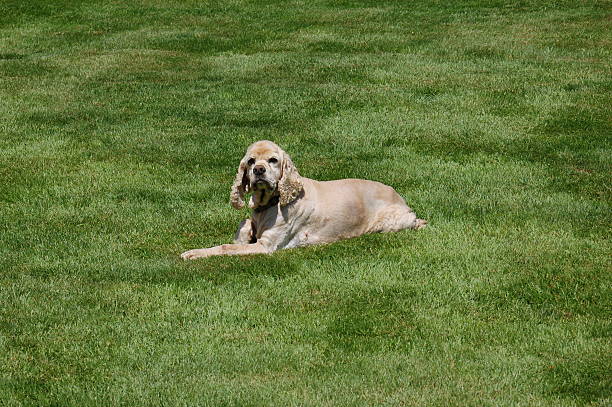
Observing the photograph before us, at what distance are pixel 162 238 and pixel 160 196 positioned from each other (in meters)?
1.90

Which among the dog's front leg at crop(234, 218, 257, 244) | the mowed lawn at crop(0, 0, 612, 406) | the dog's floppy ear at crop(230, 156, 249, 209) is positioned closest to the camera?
the mowed lawn at crop(0, 0, 612, 406)

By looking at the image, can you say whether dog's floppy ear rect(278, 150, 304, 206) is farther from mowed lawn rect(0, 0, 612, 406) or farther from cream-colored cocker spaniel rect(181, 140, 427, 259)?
mowed lawn rect(0, 0, 612, 406)

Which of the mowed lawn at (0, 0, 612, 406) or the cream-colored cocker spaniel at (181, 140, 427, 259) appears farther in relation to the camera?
the cream-colored cocker spaniel at (181, 140, 427, 259)

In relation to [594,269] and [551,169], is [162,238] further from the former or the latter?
[551,169]

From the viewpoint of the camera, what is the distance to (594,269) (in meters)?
9.84

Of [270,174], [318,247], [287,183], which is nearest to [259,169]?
[270,174]

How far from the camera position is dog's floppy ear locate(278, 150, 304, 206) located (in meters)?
10.4

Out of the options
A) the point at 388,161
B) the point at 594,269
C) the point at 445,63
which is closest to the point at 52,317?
the point at 594,269

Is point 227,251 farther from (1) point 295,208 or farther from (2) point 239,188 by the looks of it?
(1) point 295,208

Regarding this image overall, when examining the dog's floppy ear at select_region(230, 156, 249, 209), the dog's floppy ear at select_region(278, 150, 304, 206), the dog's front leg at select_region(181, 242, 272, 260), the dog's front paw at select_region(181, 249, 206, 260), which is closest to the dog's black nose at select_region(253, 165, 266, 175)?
the dog's floppy ear at select_region(278, 150, 304, 206)

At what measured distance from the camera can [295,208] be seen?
10.7 m

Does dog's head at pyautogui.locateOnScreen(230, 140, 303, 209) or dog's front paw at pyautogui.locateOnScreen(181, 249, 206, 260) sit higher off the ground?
dog's head at pyautogui.locateOnScreen(230, 140, 303, 209)

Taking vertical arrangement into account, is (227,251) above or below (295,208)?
below

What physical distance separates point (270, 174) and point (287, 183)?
0.25 metres
